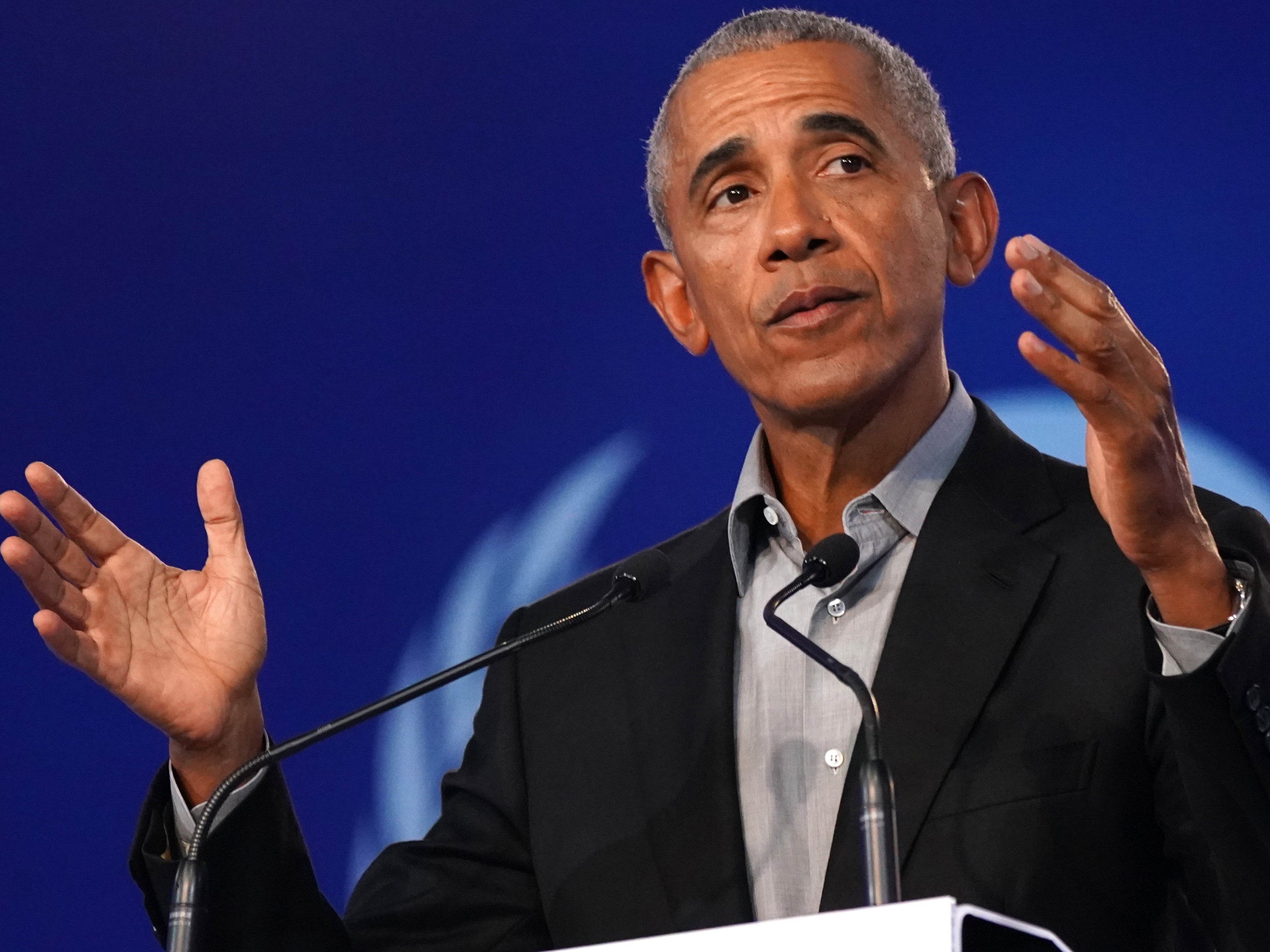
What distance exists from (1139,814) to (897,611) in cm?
37

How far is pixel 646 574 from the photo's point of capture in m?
1.74

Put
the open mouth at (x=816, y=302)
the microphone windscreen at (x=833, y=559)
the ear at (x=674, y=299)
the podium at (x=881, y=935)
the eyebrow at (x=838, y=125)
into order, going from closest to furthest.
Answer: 1. the podium at (x=881, y=935)
2. the microphone windscreen at (x=833, y=559)
3. the open mouth at (x=816, y=302)
4. the eyebrow at (x=838, y=125)
5. the ear at (x=674, y=299)

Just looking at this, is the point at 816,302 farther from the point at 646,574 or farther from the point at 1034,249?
the point at 1034,249

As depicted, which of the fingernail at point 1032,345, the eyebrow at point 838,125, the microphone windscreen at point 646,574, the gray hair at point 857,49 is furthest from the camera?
the gray hair at point 857,49

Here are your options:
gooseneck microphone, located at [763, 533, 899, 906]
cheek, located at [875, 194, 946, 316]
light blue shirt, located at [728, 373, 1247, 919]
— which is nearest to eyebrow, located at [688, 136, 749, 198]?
cheek, located at [875, 194, 946, 316]

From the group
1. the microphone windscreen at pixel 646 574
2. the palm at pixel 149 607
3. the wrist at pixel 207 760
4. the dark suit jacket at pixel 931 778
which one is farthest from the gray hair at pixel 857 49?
the wrist at pixel 207 760

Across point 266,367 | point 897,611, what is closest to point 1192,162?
point 897,611

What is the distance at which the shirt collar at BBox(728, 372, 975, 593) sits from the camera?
6.86ft

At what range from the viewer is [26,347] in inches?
115

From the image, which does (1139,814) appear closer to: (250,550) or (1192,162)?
(1192,162)

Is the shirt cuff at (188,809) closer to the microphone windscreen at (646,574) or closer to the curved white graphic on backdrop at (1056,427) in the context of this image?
the microphone windscreen at (646,574)

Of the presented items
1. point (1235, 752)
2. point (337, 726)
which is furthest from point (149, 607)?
point (1235, 752)

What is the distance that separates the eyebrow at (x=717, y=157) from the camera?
219 cm

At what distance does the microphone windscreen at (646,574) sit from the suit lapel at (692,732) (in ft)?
1.06
